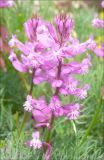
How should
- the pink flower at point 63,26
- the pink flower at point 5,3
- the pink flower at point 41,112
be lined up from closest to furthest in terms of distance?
the pink flower at point 63,26 → the pink flower at point 41,112 → the pink flower at point 5,3

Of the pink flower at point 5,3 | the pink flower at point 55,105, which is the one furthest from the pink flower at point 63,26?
the pink flower at point 5,3

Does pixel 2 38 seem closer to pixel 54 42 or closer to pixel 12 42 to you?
pixel 12 42

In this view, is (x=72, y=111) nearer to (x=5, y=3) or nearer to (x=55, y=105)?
(x=55, y=105)

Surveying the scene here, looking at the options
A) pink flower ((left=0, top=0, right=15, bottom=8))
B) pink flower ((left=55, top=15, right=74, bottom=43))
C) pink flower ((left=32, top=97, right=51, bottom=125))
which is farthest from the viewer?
pink flower ((left=0, top=0, right=15, bottom=8))

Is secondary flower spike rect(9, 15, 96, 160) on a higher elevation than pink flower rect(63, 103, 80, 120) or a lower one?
higher

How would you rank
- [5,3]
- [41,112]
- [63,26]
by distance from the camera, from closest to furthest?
[63,26] → [41,112] → [5,3]

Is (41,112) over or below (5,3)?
below

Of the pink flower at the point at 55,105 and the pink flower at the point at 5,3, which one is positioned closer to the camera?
the pink flower at the point at 55,105

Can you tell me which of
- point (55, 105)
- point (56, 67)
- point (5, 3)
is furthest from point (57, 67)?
point (5, 3)

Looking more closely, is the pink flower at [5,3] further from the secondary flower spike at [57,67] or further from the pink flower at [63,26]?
the pink flower at [63,26]

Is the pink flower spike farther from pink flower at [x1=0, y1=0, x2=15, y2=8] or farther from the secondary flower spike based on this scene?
pink flower at [x1=0, y1=0, x2=15, y2=8]

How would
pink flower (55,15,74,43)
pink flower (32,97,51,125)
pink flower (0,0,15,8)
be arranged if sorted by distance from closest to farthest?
pink flower (55,15,74,43), pink flower (32,97,51,125), pink flower (0,0,15,8)

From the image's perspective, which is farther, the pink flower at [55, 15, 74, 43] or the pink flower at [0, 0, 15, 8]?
the pink flower at [0, 0, 15, 8]

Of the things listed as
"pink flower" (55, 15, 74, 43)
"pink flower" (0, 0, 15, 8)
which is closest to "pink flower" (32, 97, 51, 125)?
"pink flower" (55, 15, 74, 43)
